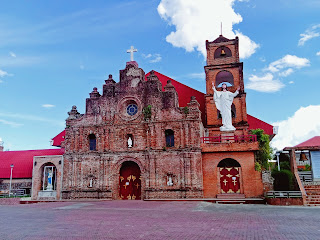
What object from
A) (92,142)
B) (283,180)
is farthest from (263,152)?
(92,142)

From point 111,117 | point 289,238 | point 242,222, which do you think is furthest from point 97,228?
point 111,117

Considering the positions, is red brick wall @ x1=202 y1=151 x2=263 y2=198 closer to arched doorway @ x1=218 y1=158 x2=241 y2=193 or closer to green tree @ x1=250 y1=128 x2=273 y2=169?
arched doorway @ x1=218 y1=158 x2=241 y2=193

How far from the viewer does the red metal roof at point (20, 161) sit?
3145cm

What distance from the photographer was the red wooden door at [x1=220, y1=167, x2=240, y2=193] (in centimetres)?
2484

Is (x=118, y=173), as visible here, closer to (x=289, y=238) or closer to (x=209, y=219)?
(x=209, y=219)

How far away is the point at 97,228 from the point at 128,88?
1814 centimetres

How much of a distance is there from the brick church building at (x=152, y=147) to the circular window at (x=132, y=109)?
0.05 m

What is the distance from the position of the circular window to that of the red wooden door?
958 centimetres

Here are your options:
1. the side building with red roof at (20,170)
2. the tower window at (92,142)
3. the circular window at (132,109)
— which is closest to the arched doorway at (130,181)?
the tower window at (92,142)

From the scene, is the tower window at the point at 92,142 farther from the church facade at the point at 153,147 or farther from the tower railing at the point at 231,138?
the tower railing at the point at 231,138

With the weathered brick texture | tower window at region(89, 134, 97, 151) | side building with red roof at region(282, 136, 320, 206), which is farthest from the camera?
tower window at region(89, 134, 97, 151)

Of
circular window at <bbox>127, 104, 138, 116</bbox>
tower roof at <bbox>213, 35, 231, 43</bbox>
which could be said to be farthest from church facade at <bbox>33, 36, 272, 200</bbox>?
tower roof at <bbox>213, 35, 231, 43</bbox>

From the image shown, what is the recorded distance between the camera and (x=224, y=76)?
31422mm

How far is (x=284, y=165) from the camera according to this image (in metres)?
35.2
